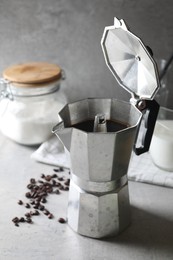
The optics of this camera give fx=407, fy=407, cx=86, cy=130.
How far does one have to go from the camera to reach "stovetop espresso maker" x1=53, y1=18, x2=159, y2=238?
1.96 feet

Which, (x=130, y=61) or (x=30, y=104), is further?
(x=30, y=104)

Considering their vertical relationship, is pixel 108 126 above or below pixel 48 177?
above

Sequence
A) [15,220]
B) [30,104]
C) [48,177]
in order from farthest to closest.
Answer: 1. [30,104]
2. [48,177]
3. [15,220]

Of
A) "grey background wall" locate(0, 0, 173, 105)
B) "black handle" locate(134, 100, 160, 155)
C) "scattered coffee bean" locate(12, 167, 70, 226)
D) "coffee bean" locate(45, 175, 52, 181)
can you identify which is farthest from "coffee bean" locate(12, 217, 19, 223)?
"grey background wall" locate(0, 0, 173, 105)

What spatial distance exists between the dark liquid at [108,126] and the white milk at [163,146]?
0.17 metres

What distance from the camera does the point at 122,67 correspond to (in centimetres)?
69

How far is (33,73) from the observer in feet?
2.90

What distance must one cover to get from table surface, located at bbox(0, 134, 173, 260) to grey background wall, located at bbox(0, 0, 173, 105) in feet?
1.02

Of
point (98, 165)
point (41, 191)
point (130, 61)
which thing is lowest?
point (41, 191)

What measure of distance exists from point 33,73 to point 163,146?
32 cm

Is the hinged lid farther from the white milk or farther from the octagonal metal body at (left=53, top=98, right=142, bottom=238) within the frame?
the white milk

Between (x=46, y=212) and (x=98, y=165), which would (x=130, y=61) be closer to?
(x=98, y=165)

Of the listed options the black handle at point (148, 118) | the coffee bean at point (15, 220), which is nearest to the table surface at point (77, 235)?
the coffee bean at point (15, 220)

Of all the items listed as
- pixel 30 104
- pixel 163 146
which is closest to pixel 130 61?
pixel 163 146
